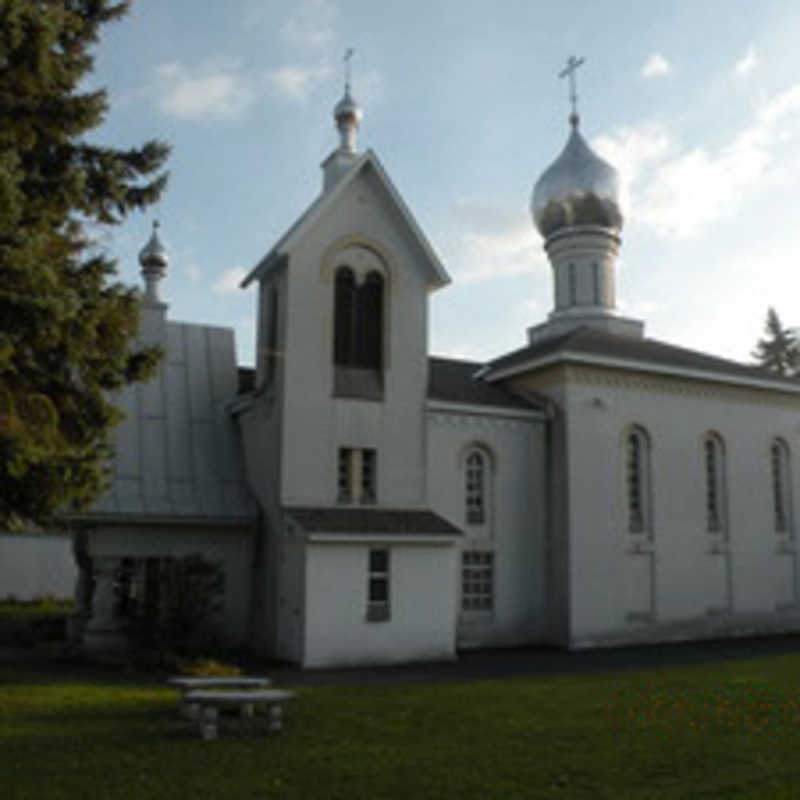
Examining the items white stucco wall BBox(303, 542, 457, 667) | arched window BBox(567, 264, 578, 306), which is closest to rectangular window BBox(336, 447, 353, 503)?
white stucco wall BBox(303, 542, 457, 667)

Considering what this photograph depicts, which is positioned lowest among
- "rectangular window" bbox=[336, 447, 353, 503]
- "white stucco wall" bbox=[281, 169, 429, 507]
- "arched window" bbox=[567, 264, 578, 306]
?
"rectangular window" bbox=[336, 447, 353, 503]

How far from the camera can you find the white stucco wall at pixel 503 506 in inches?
961

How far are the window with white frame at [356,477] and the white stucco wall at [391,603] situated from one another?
1.81 meters

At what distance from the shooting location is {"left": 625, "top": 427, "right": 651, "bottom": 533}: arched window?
26656mm

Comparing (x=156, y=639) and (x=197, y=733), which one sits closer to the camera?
(x=197, y=733)

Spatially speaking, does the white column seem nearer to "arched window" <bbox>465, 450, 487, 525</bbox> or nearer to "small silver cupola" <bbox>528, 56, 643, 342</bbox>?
"arched window" <bbox>465, 450, 487, 525</bbox>

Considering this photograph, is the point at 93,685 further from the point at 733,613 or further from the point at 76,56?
the point at 733,613

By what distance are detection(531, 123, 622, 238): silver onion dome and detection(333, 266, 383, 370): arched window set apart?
1144 centimetres

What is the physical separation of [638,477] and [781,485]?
658 cm

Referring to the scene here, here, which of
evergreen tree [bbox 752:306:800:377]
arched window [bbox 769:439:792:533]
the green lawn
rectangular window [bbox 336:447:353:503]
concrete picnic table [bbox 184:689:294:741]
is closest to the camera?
the green lawn

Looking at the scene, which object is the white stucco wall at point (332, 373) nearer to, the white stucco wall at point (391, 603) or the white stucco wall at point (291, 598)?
the white stucco wall at point (291, 598)

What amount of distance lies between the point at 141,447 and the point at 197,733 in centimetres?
1300

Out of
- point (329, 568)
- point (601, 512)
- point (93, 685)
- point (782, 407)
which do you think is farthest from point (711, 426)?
point (93, 685)

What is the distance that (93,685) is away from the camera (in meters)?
16.4
